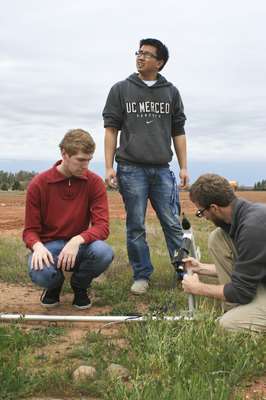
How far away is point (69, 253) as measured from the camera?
4.27 meters

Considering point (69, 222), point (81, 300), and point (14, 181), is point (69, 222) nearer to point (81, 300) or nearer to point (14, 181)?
point (81, 300)

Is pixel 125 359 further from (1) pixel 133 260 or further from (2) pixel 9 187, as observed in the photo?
(2) pixel 9 187

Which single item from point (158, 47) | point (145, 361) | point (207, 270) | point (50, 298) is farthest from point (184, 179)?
point (145, 361)

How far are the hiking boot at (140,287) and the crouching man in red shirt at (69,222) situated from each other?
60cm

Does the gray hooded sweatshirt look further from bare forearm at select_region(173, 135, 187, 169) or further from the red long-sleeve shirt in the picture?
→ the red long-sleeve shirt

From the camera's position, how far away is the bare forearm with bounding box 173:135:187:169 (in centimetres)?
563

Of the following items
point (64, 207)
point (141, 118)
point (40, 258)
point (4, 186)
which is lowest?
point (40, 258)

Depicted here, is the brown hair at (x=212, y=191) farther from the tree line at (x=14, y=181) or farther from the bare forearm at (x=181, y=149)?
the tree line at (x=14, y=181)

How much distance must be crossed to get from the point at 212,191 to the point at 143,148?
64.9 inches

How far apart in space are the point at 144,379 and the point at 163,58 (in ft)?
10.9

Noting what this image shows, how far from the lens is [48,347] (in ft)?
12.1

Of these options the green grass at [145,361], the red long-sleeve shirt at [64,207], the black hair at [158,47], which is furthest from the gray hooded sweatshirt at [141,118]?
the green grass at [145,361]

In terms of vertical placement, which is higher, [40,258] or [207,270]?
[40,258]

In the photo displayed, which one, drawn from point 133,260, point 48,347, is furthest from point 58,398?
point 133,260
